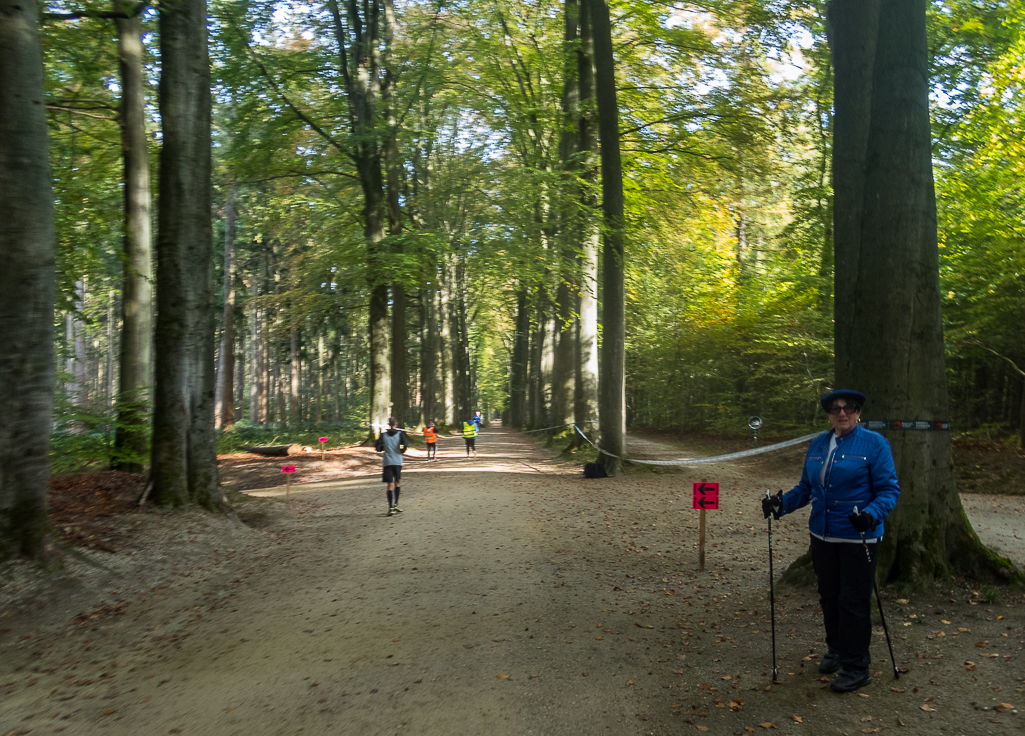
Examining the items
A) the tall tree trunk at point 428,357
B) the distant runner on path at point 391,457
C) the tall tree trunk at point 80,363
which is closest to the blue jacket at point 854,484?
the distant runner on path at point 391,457

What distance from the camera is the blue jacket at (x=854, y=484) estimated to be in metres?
4.61

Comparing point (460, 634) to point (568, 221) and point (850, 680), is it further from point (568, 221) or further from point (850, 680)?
point (568, 221)

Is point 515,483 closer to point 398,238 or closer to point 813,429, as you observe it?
point 398,238

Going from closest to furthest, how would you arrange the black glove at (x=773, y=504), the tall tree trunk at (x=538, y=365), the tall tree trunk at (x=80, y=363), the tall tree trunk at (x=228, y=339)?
the black glove at (x=773, y=504) → the tall tree trunk at (x=80, y=363) → the tall tree trunk at (x=228, y=339) → the tall tree trunk at (x=538, y=365)

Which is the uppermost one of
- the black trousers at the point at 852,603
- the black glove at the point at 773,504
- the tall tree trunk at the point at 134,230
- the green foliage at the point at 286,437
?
the tall tree trunk at the point at 134,230

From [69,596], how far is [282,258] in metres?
32.3

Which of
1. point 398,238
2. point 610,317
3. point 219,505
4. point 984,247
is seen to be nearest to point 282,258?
point 398,238

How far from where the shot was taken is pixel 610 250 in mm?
17297

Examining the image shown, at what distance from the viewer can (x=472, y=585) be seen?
26.4 feet

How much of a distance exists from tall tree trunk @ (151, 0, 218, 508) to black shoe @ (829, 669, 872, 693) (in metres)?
9.22

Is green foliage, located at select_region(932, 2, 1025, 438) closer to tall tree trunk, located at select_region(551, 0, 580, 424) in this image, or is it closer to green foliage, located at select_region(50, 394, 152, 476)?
tall tree trunk, located at select_region(551, 0, 580, 424)

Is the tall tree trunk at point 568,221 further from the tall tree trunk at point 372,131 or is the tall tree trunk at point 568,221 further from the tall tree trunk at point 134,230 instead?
the tall tree trunk at point 134,230

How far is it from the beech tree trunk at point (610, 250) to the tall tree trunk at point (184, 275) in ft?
28.9

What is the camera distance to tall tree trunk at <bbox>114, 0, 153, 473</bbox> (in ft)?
44.4
